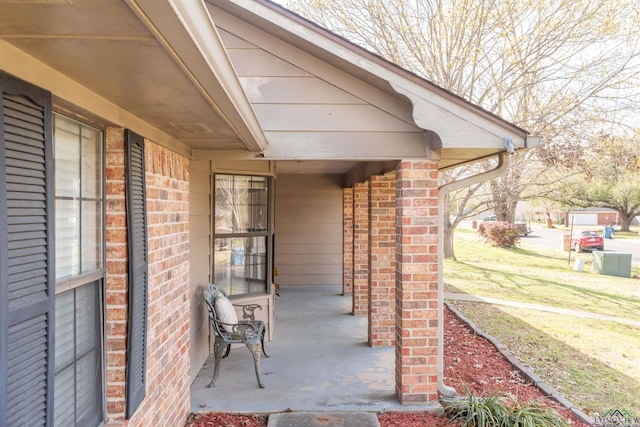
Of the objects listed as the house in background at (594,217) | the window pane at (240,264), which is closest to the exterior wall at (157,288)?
the window pane at (240,264)

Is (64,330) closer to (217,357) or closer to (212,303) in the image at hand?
(217,357)

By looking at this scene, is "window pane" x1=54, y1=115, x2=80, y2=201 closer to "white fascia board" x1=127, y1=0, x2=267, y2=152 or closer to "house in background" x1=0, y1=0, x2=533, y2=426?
"house in background" x1=0, y1=0, x2=533, y2=426

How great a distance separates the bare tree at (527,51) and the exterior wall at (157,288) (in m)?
7.67

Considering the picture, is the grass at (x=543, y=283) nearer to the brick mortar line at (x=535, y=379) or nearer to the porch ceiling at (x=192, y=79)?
the brick mortar line at (x=535, y=379)

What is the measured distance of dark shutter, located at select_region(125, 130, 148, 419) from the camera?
228 cm

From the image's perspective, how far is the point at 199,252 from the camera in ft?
14.4

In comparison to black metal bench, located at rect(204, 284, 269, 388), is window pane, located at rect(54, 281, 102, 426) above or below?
above

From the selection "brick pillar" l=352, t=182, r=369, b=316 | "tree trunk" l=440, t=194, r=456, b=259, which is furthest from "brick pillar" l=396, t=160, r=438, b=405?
"tree trunk" l=440, t=194, r=456, b=259

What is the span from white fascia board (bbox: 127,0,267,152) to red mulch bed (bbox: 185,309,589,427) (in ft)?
8.69

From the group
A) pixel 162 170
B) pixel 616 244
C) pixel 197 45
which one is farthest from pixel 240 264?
pixel 616 244

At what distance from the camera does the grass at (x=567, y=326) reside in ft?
14.8

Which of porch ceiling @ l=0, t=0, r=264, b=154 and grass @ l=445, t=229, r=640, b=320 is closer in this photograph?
porch ceiling @ l=0, t=0, r=264, b=154

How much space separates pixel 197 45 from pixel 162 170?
175cm

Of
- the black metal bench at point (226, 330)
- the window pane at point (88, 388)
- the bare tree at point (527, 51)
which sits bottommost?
the black metal bench at point (226, 330)
